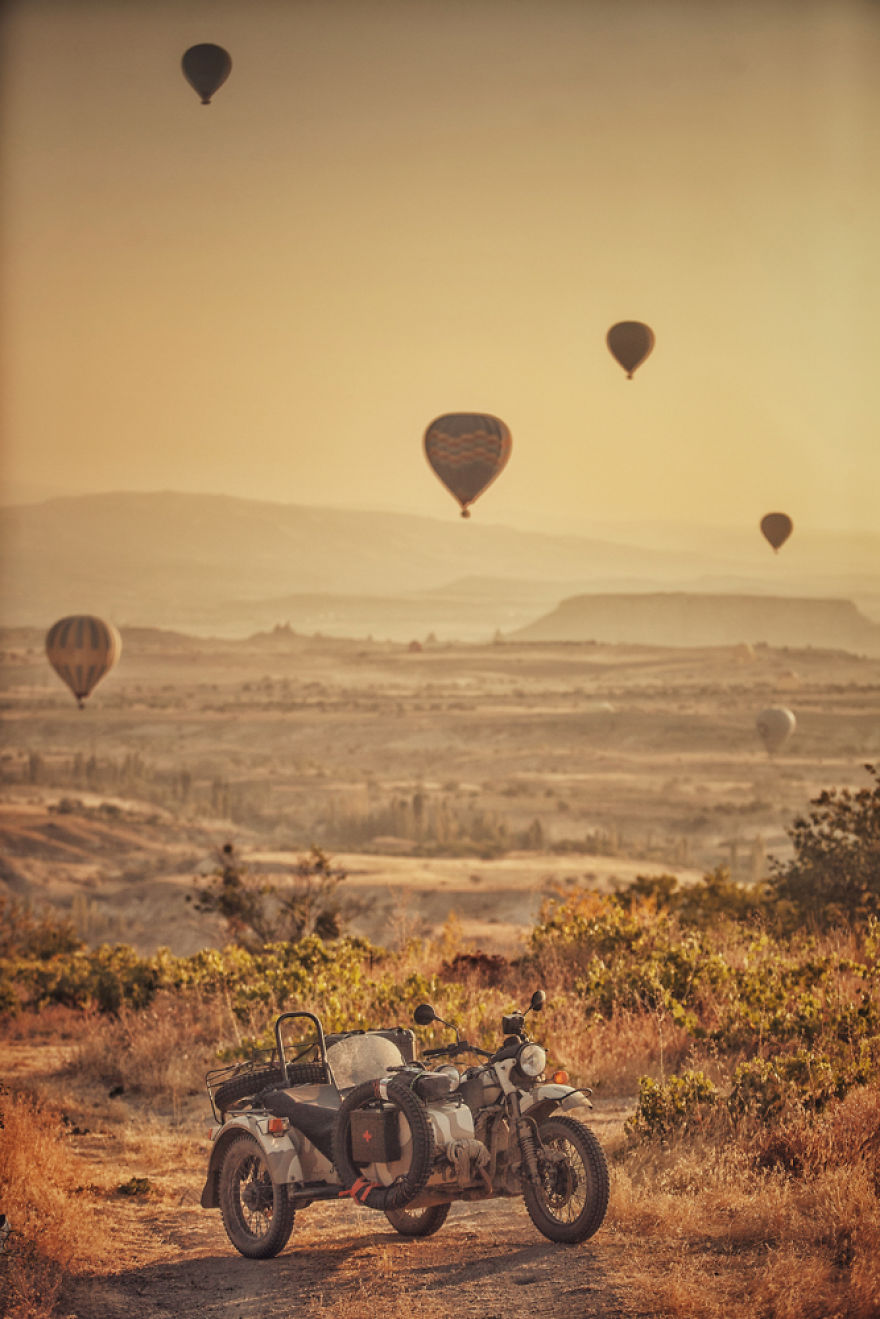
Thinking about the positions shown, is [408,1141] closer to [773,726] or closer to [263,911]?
[263,911]

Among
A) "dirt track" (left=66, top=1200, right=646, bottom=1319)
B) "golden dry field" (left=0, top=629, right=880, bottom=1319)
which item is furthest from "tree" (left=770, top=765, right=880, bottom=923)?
"dirt track" (left=66, top=1200, right=646, bottom=1319)

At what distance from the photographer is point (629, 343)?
57.4 m

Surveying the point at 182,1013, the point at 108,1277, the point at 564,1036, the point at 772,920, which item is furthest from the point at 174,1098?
the point at 772,920

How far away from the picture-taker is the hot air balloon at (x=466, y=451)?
5472 centimetres

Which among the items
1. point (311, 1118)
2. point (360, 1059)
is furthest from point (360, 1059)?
point (311, 1118)

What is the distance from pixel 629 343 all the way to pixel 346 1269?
174 feet

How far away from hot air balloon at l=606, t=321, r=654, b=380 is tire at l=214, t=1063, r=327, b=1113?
51.5 metres

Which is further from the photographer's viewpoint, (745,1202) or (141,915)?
(141,915)

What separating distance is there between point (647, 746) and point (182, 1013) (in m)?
118

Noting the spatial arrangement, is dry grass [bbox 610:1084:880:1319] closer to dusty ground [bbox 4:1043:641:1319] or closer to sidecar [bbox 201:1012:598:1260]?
dusty ground [bbox 4:1043:641:1319]

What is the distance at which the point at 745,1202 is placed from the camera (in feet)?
27.7

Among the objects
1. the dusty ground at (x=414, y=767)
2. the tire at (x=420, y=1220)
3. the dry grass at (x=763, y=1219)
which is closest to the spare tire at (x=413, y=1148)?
the tire at (x=420, y=1220)

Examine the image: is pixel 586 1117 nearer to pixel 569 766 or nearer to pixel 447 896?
pixel 447 896

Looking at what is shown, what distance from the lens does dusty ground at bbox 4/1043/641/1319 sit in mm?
7285
